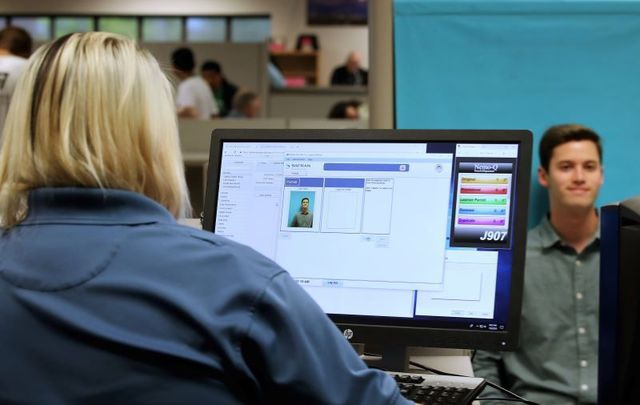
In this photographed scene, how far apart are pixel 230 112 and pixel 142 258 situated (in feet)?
20.1

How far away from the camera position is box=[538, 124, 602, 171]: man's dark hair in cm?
223

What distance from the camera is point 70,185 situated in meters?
0.84

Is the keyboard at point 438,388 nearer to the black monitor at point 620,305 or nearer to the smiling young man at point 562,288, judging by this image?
the black monitor at point 620,305

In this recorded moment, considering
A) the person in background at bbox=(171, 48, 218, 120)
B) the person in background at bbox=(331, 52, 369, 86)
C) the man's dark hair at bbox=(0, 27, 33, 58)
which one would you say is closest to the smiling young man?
the man's dark hair at bbox=(0, 27, 33, 58)

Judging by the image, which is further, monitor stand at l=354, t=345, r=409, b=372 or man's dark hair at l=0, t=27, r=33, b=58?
man's dark hair at l=0, t=27, r=33, b=58

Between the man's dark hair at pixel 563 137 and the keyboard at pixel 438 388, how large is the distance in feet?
3.82

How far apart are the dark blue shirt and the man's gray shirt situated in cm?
127

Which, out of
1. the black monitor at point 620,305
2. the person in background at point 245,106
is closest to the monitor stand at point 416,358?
the black monitor at point 620,305

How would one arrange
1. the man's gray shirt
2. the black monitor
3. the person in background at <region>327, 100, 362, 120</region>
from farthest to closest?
the person in background at <region>327, 100, 362, 120</region>
the man's gray shirt
the black monitor

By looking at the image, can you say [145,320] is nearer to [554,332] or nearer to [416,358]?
[416,358]

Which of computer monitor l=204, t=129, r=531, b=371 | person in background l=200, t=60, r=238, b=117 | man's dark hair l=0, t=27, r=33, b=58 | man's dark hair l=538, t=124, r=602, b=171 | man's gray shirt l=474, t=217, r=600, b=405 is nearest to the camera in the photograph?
computer monitor l=204, t=129, r=531, b=371

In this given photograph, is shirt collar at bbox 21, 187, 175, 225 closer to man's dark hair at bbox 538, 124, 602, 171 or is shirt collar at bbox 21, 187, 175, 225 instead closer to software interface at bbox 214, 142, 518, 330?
software interface at bbox 214, 142, 518, 330

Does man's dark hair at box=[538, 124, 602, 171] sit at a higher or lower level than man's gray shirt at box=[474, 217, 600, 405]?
higher

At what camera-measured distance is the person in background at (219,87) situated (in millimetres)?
6484
